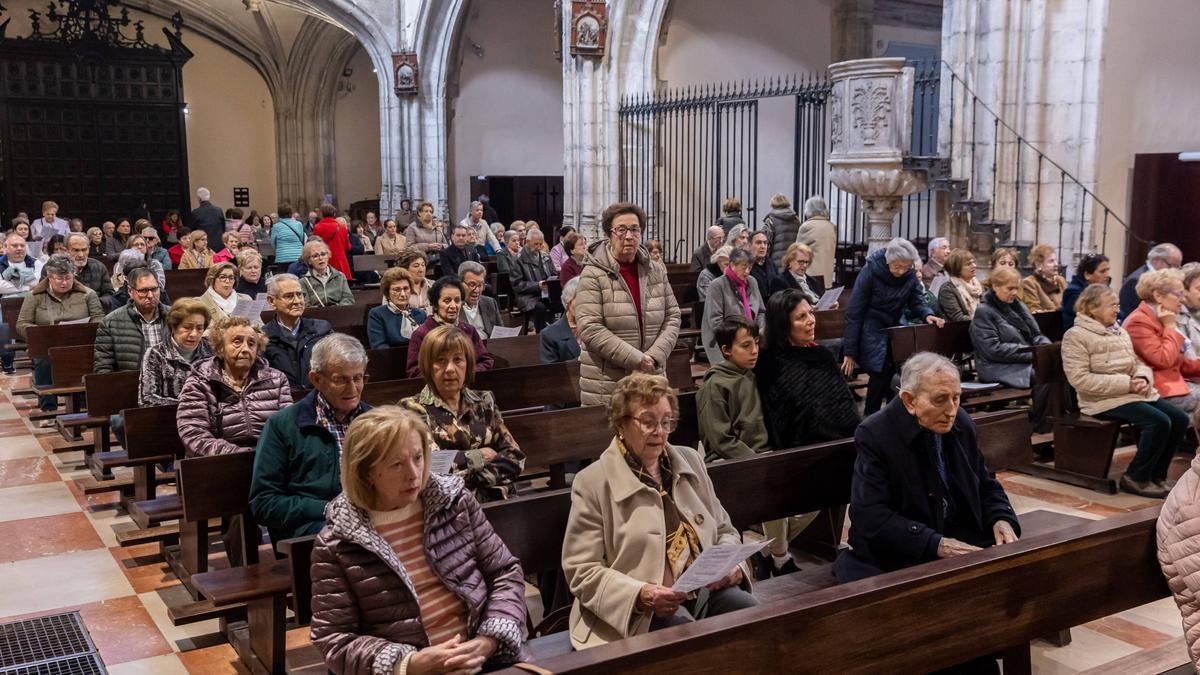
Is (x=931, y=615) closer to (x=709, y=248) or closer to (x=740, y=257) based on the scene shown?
(x=740, y=257)

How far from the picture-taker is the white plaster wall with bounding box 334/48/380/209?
81.9ft

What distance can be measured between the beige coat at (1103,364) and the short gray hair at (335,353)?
162 inches

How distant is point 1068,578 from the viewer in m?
3.04

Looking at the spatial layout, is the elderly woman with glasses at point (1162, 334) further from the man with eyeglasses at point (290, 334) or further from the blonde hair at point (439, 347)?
the man with eyeglasses at point (290, 334)

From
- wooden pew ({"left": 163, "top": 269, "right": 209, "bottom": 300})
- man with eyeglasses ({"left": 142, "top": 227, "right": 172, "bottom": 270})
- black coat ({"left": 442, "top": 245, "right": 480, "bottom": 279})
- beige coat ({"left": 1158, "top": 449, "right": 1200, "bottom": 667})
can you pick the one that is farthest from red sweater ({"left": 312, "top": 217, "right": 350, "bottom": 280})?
beige coat ({"left": 1158, "top": 449, "right": 1200, "bottom": 667})

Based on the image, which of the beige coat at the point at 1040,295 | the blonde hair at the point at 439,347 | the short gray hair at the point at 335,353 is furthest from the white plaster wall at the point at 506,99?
the short gray hair at the point at 335,353

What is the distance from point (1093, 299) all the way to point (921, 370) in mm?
3015

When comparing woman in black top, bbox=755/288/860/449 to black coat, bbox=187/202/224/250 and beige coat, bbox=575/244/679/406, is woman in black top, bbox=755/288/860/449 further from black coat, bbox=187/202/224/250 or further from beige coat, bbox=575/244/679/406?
black coat, bbox=187/202/224/250

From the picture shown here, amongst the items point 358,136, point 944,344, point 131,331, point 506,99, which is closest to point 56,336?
point 131,331

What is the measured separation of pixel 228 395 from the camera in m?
4.49

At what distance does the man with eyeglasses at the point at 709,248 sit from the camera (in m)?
9.92

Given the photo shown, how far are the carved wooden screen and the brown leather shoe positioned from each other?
20566mm

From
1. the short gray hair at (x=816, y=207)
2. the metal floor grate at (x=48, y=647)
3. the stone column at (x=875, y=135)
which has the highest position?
the stone column at (x=875, y=135)

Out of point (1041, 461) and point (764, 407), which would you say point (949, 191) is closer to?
point (1041, 461)
